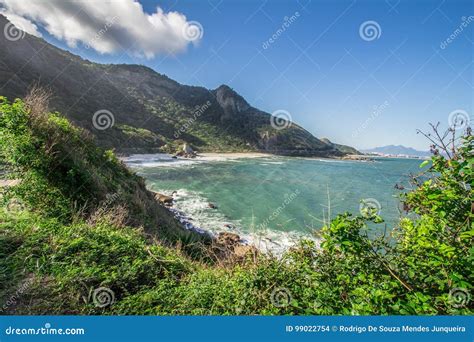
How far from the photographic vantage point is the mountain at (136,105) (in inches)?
2200

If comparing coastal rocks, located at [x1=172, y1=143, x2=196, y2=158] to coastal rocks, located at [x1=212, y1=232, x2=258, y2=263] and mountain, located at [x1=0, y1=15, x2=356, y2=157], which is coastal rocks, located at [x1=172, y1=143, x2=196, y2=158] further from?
coastal rocks, located at [x1=212, y1=232, x2=258, y2=263]

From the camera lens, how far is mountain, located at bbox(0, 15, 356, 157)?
55875mm

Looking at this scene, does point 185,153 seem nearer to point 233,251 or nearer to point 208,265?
point 233,251

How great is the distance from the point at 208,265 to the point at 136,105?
104713 mm

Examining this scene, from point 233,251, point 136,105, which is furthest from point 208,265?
point 136,105

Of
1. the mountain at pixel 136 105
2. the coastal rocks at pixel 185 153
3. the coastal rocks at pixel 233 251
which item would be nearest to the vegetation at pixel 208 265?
the coastal rocks at pixel 233 251

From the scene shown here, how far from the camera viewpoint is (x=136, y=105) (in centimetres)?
9612

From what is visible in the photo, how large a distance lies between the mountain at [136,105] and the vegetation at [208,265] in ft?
15.0

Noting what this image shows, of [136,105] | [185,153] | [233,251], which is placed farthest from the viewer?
[136,105]

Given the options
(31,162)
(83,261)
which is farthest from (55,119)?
(83,261)

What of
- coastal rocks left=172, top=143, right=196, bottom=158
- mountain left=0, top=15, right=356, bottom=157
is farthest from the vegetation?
coastal rocks left=172, top=143, right=196, bottom=158

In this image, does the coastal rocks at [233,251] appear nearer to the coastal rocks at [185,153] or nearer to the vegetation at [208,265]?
the vegetation at [208,265]

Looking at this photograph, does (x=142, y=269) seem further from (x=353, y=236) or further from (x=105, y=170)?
(x=105, y=170)

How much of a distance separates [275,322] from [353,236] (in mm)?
1575
